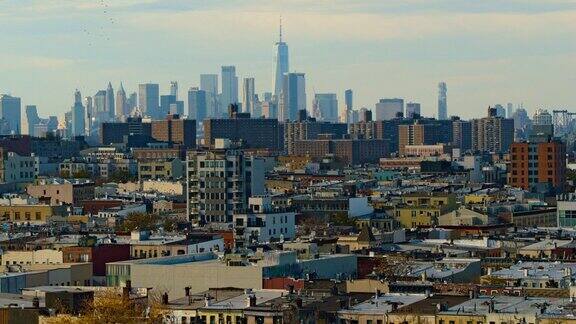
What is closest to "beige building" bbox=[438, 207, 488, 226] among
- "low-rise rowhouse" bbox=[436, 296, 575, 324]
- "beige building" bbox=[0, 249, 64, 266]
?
"beige building" bbox=[0, 249, 64, 266]

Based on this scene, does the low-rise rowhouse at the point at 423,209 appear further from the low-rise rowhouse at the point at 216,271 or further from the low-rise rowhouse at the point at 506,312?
the low-rise rowhouse at the point at 506,312

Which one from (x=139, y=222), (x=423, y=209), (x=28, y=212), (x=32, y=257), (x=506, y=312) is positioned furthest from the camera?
(x=423, y=209)

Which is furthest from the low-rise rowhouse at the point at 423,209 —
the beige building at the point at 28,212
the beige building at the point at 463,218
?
the beige building at the point at 28,212

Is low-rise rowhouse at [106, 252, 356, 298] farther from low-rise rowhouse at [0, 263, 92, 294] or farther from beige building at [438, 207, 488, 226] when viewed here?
beige building at [438, 207, 488, 226]

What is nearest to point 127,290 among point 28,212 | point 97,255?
point 97,255

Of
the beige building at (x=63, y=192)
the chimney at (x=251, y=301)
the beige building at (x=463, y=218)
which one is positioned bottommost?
the beige building at (x=463, y=218)

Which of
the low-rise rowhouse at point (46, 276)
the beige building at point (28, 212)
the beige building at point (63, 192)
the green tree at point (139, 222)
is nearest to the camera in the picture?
the low-rise rowhouse at point (46, 276)

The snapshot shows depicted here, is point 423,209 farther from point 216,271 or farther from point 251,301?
point 251,301

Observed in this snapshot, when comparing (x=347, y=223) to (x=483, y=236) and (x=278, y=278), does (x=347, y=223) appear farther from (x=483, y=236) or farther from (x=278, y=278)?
(x=278, y=278)

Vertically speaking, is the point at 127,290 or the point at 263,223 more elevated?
the point at 263,223

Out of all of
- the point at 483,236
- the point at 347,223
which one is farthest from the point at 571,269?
the point at 347,223

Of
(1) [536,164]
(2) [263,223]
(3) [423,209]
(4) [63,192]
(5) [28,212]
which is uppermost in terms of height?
(1) [536,164]
